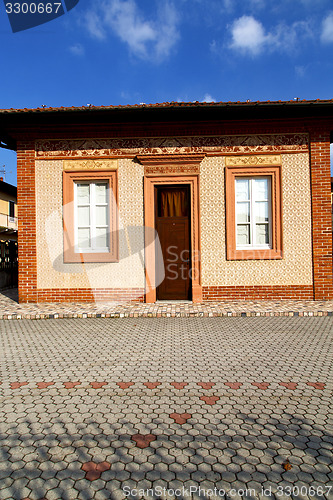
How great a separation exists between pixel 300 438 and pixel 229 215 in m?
7.07

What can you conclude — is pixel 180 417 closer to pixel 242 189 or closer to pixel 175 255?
pixel 175 255

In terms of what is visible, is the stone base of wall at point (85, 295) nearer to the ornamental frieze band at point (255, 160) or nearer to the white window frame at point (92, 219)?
the white window frame at point (92, 219)

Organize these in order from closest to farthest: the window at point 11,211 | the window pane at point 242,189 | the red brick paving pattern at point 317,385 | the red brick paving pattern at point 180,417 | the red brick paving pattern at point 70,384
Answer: the red brick paving pattern at point 180,417 → the red brick paving pattern at point 317,385 → the red brick paving pattern at point 70,384 → the window pane at point 242,189 → the window at point 11,211

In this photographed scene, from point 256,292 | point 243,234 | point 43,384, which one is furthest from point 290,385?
point 243,234

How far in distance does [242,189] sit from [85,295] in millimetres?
5383

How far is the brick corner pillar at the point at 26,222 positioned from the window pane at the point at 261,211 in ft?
20.9

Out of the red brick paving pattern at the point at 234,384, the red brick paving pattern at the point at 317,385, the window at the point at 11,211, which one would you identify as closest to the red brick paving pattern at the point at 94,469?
the red brick paving pattern at the point at 234,384

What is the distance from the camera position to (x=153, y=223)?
927cm

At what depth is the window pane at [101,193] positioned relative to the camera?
31.2ft

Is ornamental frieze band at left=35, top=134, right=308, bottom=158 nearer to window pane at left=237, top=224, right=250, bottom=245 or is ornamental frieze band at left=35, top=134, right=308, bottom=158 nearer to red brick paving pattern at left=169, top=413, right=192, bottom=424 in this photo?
window pane at left=237, top=224, right=250, bottom=245

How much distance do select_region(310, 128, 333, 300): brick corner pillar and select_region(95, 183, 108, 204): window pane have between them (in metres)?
5.87

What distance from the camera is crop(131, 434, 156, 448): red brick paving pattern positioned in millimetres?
2535

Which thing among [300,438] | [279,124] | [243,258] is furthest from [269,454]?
[279,124]

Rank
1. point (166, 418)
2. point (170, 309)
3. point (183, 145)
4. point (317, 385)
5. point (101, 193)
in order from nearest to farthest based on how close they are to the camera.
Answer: point (166, 418)
point (317, 385)
point (170, 309)
point (183, 145)
point (101, 193)
